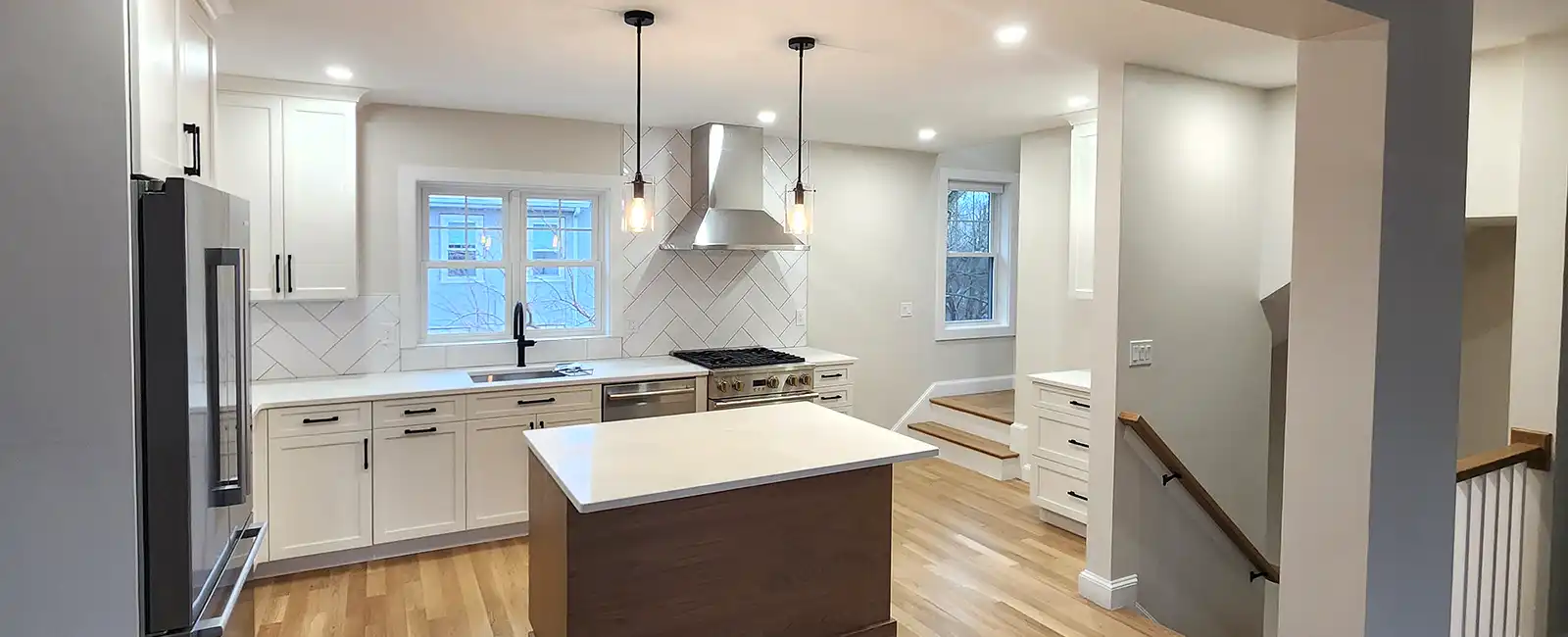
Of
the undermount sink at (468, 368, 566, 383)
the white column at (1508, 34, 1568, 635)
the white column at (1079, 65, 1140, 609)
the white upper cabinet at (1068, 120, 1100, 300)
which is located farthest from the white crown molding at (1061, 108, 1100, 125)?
the undermount sink at (468, 368, 566, 383)

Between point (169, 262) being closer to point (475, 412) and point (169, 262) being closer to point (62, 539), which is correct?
point (62, 539)

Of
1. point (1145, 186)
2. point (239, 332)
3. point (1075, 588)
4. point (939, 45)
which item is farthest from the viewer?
point (1075, 588)

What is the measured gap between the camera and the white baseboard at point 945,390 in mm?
6246

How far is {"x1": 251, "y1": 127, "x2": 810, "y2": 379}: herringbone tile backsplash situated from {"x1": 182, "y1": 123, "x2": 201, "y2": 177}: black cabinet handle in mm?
1930

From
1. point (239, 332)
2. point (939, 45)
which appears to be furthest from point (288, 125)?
point (939, 45)

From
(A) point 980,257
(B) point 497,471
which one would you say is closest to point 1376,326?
(B) point 497,471

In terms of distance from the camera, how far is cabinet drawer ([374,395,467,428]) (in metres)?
3.88

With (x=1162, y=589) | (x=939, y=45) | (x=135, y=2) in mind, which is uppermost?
(x=939, y=45)

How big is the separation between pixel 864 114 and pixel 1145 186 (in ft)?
5.67

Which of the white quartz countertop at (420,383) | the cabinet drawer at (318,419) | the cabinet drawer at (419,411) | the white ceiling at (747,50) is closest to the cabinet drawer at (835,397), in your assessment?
the white quartz countertop at (420,383)

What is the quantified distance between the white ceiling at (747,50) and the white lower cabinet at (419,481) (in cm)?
170

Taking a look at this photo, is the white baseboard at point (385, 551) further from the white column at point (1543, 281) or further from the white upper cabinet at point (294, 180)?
the white column at point (1543, 281)

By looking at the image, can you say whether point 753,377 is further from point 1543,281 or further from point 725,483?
point 1543,281

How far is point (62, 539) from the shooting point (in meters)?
1.58
